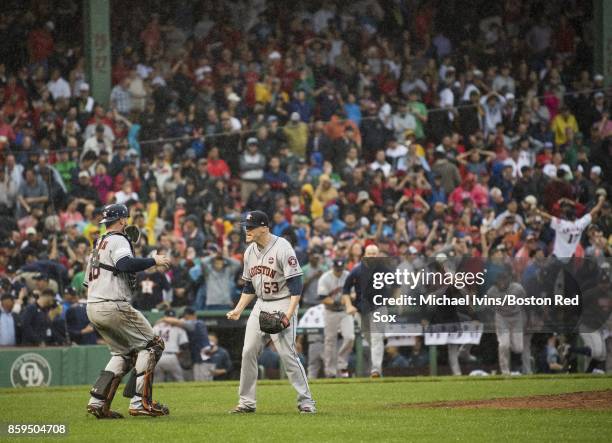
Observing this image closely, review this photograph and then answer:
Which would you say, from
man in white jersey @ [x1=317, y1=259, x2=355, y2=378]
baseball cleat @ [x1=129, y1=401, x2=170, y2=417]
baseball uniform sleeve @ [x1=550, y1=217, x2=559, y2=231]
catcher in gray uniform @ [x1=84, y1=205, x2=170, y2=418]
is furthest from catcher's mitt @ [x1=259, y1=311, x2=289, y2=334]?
baseball uniform sleeve @ [x1=550, y1=217, x2=559, y2=231]

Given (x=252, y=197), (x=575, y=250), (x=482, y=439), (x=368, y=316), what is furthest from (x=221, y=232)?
(x=482, y=439)

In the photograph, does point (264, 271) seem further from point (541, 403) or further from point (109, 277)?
point (541, 403)

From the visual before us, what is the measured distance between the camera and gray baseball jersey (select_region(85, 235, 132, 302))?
34.6 ft

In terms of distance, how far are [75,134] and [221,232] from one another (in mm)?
3330

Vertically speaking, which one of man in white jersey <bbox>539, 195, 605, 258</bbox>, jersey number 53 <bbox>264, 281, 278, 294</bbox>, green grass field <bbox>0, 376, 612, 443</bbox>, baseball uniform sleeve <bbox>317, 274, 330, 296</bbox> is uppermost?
man in white jersey <bbox>539, 195, 605, 258</bbox>

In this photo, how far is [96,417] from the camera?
35.1 ft

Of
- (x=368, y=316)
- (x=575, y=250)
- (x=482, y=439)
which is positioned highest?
(x=575, y=250)

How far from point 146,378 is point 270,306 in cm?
126

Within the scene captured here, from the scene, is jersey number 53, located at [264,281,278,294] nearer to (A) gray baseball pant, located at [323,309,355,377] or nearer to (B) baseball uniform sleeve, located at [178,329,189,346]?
(A) gray baseball pant, located at [323,309,355,377]

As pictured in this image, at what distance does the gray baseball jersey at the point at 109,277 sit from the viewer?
34.6 ft

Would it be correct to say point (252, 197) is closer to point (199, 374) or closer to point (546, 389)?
point (199, 374)

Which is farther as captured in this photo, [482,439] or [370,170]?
[370,170]

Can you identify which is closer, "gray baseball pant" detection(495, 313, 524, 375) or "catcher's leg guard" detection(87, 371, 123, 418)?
"catcher's leg guard" detection(87, 371, 123, 418)

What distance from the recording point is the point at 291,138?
21.7m
